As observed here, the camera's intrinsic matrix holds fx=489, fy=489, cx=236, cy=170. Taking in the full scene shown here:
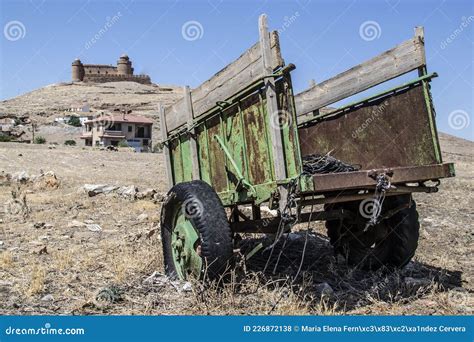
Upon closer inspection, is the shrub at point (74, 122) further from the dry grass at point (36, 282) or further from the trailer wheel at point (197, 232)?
the trailer wheel at point (197, 232)

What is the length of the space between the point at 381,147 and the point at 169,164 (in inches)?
104

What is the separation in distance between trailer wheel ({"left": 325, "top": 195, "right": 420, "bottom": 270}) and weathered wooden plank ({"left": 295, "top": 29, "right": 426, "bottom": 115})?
3.98ft

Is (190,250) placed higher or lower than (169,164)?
lower

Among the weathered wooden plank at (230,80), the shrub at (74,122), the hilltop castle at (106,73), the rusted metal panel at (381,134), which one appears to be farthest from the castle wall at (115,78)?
the weathered wooden plank at (230,80)

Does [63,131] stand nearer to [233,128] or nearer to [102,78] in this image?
[102,78]

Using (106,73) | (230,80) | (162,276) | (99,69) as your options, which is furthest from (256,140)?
(99,69)

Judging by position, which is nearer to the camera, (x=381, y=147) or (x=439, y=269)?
(x=381, y=147)

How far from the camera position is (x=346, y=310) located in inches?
167

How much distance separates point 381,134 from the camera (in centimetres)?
501

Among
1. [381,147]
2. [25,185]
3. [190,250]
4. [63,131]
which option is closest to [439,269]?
[381,147]

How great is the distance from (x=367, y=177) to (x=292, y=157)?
0.65 meters

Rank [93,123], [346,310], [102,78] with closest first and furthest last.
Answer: [346,310] < [93,123] < [102,78]

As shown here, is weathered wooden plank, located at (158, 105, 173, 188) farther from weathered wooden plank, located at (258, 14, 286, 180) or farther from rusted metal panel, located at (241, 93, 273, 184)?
weathered wooden plank, located at (258, 14, 286, 180)

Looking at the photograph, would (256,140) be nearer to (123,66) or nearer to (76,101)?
(76,101)
